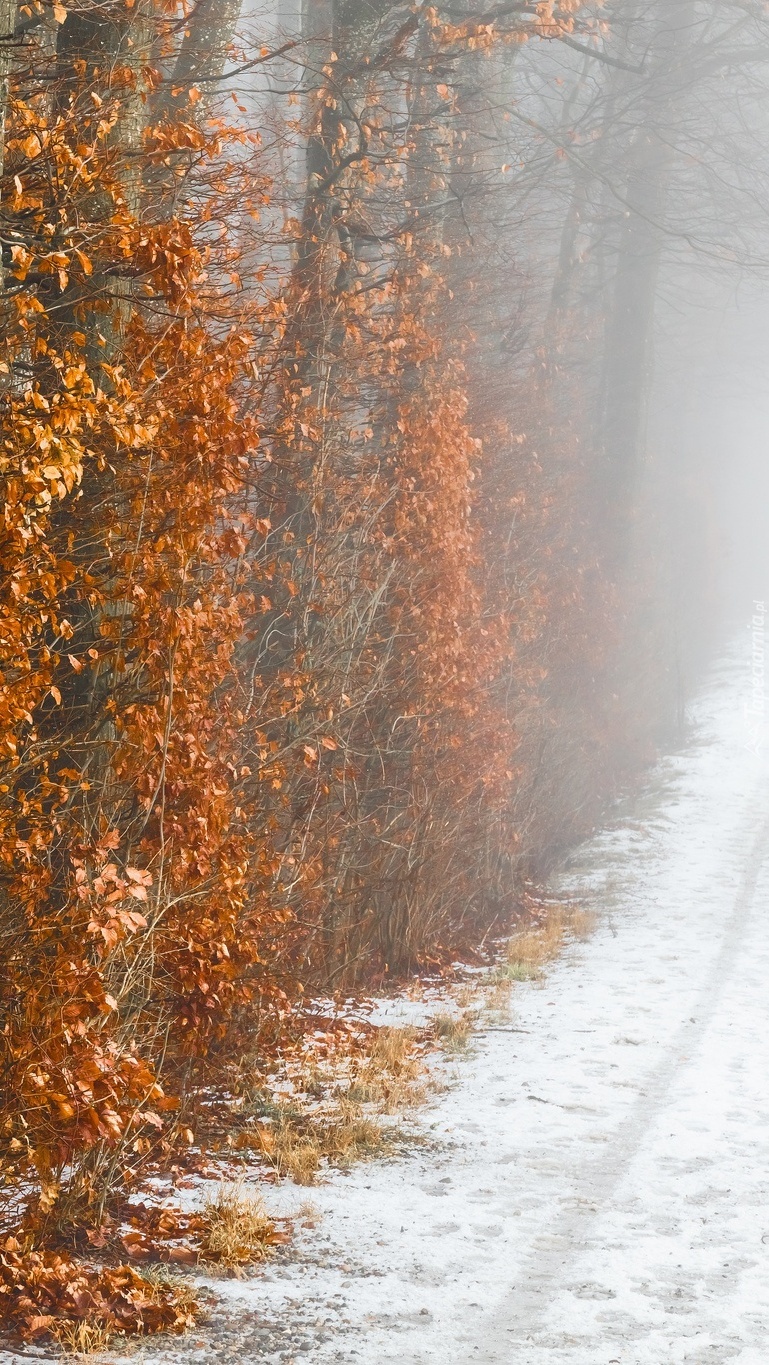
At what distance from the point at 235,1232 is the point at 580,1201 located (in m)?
1.45

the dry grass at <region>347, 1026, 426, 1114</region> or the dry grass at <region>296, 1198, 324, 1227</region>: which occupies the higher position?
the dry grass at <region>296, 1198, 324, 1227</region>

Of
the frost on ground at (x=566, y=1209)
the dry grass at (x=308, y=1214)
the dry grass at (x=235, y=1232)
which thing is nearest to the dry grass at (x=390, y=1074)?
the frost on ground at (x=566, y=1209)

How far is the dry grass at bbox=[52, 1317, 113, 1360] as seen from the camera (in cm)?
391

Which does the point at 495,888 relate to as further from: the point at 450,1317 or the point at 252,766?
the point at 450,1317

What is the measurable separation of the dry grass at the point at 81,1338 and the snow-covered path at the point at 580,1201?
0.41m

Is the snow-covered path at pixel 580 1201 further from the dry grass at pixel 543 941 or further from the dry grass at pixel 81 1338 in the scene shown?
the dry grass at pixel 81 1338

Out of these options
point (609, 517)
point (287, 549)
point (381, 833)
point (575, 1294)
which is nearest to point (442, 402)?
point (287, 549)

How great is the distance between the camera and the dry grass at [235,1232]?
4.60m

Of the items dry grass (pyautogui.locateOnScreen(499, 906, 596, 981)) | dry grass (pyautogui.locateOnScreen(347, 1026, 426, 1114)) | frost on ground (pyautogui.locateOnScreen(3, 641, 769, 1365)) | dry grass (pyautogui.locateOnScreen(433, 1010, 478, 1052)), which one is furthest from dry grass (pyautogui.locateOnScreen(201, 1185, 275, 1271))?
dry grass (pyautogui.locateOnScreen(499, 906, 596, 981))

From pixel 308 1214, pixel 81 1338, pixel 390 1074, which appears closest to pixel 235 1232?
pixel 308 1214

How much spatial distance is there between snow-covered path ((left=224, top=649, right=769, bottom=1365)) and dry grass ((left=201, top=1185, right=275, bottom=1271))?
0.39ft

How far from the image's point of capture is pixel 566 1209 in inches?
208

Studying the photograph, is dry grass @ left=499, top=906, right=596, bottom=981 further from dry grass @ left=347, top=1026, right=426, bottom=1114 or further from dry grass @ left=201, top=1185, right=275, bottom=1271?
dry grass @ left=201, top=1185, right=275, bottom=1271

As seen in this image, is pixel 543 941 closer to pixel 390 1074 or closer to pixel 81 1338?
pixel 390 1074
